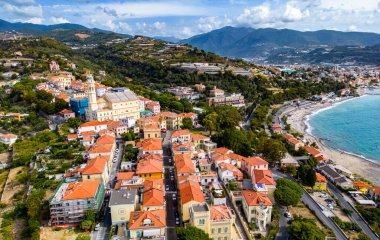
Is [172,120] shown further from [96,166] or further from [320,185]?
[320,185]

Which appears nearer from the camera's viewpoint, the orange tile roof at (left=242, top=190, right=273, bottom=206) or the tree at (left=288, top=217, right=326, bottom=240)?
the tree at (left=288, top=217, right=326, bottom=240)

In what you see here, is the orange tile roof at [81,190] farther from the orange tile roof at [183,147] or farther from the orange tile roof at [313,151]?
the orange tile roof at [313,151]

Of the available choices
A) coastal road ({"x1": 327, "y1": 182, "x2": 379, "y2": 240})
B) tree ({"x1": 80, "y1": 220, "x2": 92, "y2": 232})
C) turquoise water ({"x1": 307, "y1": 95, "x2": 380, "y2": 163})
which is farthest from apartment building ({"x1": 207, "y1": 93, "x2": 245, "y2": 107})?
tree ({"x1": 80, "y1": 220, "x2": 92, "y2": 232})

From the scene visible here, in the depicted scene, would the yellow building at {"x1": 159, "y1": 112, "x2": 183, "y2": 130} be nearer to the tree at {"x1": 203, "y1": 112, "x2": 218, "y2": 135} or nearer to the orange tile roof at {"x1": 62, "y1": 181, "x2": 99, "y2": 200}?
the tree at {"x1": 203, "y1": 112, "x2": 218, "y2": 135}

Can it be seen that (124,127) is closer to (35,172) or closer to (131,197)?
(35,172)

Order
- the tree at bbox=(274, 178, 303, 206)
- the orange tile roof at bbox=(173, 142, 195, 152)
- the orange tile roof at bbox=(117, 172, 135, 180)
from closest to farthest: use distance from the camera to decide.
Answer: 1. the tree at bbox=(274, 178, 303, 206)
2. the orange tile roof at bbox=(117, 172, 135, 180)
3. the orange tile roof at bbox=(173, 142, 195, 152)

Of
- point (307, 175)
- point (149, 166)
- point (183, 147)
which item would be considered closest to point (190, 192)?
point (149, 166)
